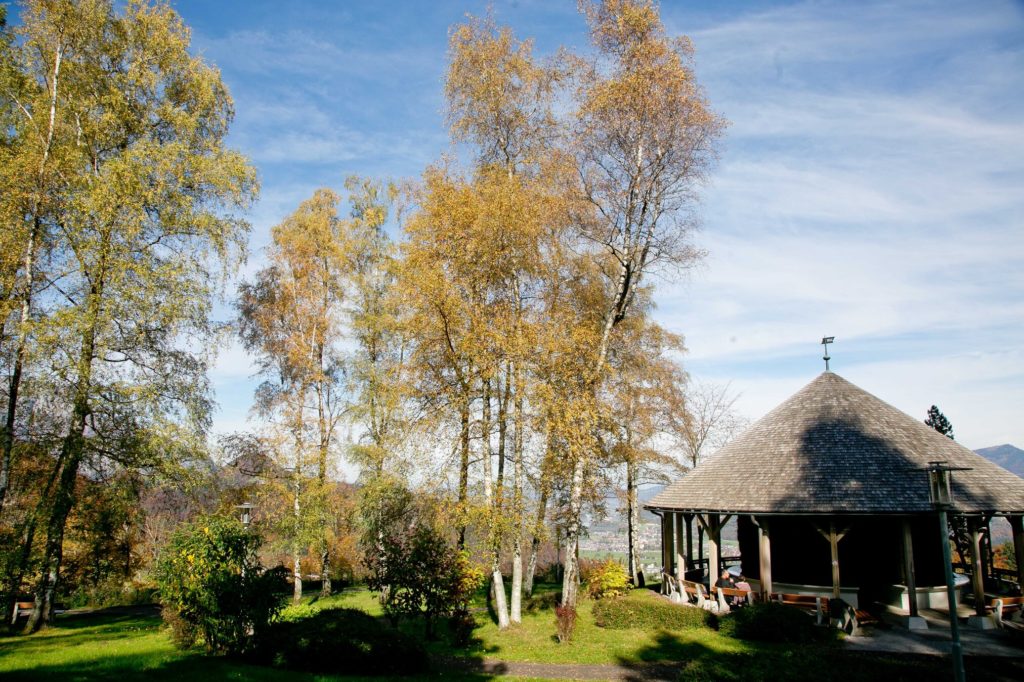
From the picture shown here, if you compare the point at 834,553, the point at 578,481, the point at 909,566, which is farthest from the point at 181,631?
the point at 909,566

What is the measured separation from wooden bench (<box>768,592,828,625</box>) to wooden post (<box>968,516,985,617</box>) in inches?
155

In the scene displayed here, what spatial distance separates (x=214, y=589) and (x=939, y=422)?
3174cm

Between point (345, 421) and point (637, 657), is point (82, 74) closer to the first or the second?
point (345, 421)

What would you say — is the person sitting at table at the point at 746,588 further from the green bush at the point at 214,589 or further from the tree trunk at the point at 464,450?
the green bush at the point at 214,589

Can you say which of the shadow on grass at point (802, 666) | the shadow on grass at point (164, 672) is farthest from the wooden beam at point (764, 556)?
A: the shadow on grass at point (164, 672)

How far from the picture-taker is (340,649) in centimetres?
1148

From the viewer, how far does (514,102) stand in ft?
61.0

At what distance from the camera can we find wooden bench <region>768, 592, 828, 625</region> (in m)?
15.6

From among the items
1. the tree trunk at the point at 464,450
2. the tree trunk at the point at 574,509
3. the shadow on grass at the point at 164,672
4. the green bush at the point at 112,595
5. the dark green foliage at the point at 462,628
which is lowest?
the green bush at the point at 112,595

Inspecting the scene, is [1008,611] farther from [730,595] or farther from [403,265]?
[403,265]

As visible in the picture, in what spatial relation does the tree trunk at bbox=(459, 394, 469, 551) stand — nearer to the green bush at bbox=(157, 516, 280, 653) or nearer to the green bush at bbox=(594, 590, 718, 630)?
the green bush at bbox=(594, 590, 718, 630)

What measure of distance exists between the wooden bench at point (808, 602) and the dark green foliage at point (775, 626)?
884 mm

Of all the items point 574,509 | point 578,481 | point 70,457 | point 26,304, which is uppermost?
point 26,304

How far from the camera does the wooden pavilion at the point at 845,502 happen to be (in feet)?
52.3
